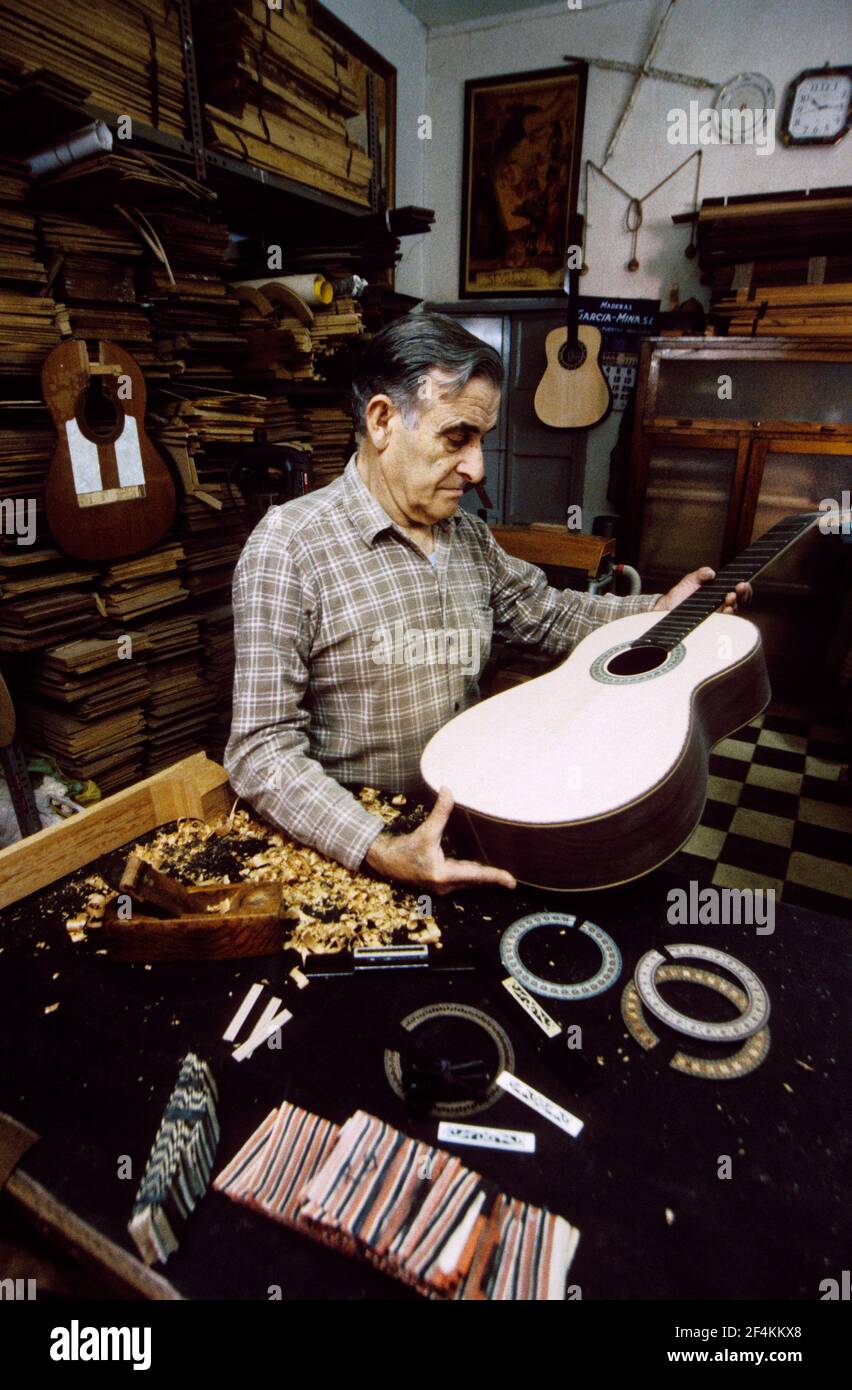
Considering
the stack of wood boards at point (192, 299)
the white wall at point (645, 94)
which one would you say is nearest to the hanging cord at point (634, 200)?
the white wall at point (645, 94)

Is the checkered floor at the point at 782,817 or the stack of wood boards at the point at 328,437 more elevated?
the stack of wood boards at the point at 328,437

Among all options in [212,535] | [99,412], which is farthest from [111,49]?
[212,535]

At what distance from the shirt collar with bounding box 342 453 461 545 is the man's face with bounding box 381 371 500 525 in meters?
0.06

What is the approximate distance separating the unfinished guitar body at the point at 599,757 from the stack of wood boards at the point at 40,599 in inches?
79.3

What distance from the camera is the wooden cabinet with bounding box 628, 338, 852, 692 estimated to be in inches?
183

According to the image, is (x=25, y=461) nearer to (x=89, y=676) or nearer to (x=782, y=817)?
(x=89, y=676)

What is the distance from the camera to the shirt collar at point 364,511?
71.8 inches

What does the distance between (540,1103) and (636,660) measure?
1236 millimetres

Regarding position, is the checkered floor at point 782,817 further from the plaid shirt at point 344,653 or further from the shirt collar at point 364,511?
the shirt collar at point 364,511

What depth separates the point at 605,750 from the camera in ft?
4.42

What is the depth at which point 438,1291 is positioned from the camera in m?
0.72
